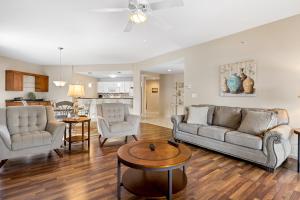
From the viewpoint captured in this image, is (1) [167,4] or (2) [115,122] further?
(2) [115,122]

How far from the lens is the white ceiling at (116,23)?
266 cm

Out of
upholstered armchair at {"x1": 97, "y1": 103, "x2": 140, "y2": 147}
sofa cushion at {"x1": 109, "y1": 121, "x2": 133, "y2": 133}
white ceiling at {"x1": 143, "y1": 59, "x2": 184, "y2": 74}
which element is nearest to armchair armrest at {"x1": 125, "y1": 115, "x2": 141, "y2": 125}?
upholstered armchair at {"x1": 97, "y1": 103, "x2": 140, "y2": 147}

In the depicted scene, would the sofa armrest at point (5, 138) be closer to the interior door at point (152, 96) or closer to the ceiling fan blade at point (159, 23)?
the ceiling fan blade at point (159, 23)

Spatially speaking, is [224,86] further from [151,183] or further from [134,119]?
[151,183]

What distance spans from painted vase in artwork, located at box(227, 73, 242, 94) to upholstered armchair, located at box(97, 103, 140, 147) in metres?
2.32

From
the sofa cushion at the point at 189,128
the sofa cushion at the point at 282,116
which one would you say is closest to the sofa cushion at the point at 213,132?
the sofa cushion at the point at 189,128

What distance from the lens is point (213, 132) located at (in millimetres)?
3244

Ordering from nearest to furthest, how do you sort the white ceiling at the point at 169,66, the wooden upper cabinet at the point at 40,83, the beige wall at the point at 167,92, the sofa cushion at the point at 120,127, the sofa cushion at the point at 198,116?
the sofa cushion at the point at 120,127 < the sofa cushion at the point at 198,116 < the white ceiling at the point at 169,66 < the wooden upper cabinet at the point at 40,83 < the beige wall at the point at 167,92

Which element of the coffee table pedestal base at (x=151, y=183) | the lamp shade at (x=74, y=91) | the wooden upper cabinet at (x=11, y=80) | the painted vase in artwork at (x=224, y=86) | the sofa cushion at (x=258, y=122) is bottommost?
the coffee table pedestal base at (x=151, y=183)

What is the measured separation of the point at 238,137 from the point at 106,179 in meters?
2.23

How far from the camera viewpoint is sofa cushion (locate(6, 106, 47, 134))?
9.45 ft

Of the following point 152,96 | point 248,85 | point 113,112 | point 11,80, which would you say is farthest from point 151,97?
point 248,85

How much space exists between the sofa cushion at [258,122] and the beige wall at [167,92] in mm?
5553

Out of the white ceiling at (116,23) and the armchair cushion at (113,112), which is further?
the armchair cushion at (113,112)
